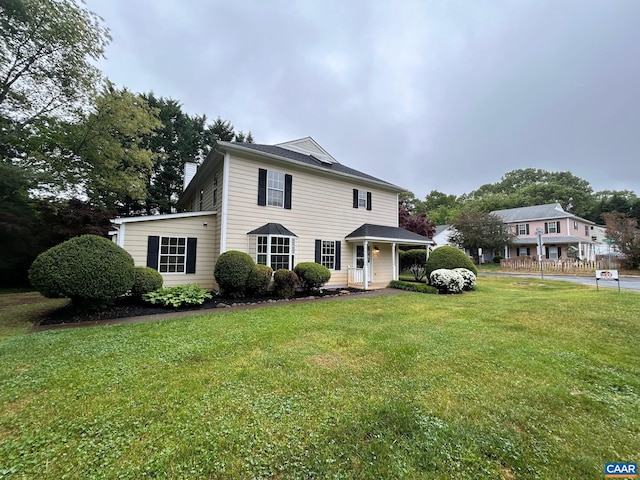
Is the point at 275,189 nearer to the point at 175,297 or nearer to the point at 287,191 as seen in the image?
the point at 287,191

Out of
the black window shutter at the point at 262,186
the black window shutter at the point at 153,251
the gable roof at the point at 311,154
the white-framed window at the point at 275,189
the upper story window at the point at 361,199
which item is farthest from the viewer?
the upper story window at the point at 361,199

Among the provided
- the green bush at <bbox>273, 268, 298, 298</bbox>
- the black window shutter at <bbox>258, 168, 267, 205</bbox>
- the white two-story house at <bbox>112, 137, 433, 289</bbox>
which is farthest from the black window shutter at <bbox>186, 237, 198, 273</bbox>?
the green bush at <bbox>273, 268, 298, 298</bbox>

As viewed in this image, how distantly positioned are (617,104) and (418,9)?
13688 millimetres

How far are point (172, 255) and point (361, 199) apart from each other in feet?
29.3

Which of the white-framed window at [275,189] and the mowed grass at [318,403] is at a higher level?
the white-framed window at [275,189]

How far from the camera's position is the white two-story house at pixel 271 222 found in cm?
899

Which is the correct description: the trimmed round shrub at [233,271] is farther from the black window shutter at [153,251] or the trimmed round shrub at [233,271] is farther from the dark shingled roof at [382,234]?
→ the dark shingled roof at [382,234]

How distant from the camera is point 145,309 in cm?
699

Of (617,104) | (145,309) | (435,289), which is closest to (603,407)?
(435,289)

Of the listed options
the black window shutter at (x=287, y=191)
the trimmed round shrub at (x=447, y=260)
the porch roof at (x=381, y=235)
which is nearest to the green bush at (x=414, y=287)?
the trimmed round shrub at (x=447, y=260)

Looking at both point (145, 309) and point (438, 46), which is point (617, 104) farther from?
point (145, 309)

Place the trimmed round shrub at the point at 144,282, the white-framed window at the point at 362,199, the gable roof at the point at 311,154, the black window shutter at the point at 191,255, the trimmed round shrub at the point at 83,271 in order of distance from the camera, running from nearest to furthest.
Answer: the trimmed round shrub at the point at 83,271, the trimmed round shrub at the point at 144,282, the black window shutter at the point at 191,255, the gable roof at the point at 311,154, the white-framed window at the point at 362,199

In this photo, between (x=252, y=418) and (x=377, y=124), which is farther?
(x=377, y=124)

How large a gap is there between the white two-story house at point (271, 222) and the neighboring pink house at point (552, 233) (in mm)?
24056
